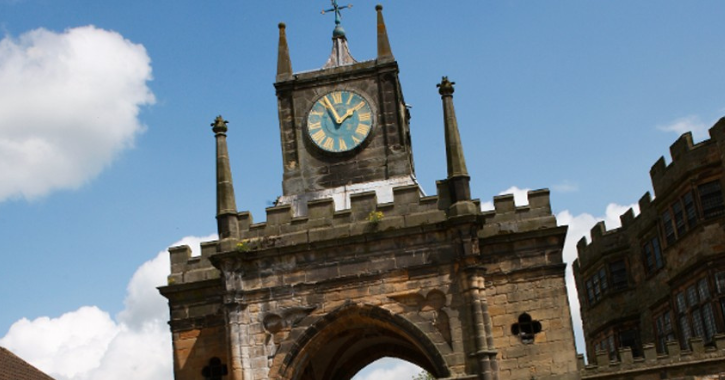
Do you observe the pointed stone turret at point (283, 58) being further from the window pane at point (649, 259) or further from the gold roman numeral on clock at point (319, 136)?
the window pane at point (649, 259)

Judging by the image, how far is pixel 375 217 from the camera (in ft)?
80.4

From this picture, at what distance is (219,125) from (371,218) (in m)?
4.95

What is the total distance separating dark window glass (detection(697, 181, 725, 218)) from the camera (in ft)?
103

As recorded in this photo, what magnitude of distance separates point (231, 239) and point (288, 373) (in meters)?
3.66

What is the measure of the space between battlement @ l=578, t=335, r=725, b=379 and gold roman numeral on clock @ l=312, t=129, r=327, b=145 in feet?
32.9

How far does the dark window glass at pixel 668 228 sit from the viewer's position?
3394cm

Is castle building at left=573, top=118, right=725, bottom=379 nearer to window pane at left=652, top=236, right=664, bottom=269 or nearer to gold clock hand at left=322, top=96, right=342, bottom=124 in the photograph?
window pane at left=652, top=236, right=664, bottom=269

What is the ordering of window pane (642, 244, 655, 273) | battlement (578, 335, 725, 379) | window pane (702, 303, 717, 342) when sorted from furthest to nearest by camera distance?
window pane (642, 244, 655, 273) < window pane (702, 303, 717, 342) < battlement (578, 335, 725, 379)

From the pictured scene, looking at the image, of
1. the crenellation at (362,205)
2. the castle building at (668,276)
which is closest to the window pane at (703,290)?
the castle building at (668,276)

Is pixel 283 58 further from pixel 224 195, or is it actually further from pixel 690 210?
pixel 690 210

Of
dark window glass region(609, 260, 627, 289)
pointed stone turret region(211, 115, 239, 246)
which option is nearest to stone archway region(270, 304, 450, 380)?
pointed stone turret region(211, 115, 239, 246)

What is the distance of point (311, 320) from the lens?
2420cm

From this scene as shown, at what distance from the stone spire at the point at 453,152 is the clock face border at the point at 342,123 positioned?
3151mm

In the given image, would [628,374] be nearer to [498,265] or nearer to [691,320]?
[691,320]
